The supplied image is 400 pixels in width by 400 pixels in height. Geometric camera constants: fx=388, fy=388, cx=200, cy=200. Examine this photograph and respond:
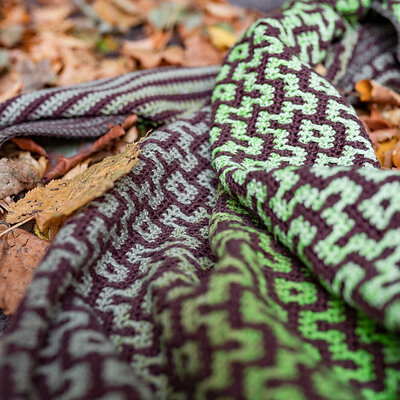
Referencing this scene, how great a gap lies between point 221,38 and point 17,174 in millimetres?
1147

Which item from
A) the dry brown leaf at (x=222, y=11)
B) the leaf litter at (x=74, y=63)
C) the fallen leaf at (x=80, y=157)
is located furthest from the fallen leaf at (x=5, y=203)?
the dry brown leaf at (x=222, y=11)

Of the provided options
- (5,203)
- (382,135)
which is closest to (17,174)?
(5,203)

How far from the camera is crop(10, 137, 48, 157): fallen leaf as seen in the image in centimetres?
116

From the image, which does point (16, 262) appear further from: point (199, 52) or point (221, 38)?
point (221, 38)

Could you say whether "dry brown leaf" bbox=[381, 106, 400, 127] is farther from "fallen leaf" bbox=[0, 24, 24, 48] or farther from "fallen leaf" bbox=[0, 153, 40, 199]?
"fallen leaf" bbox=[0, 24, 24, 48]

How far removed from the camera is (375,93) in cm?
128

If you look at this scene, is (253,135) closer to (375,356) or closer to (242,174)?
(242,174)

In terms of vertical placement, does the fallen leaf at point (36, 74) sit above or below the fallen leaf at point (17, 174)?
above

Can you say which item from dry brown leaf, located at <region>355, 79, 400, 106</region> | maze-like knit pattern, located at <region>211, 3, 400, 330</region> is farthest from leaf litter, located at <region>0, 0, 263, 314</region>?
dry brown leaf, located at <region>355, 79, 400, 106</region>

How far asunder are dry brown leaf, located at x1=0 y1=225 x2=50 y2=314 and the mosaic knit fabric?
14cm

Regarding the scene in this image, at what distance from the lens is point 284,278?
2.62ft

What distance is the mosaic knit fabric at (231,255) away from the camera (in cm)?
60

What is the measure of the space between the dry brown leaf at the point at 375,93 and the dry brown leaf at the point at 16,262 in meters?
1.10

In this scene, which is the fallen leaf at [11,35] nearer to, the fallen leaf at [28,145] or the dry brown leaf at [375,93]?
the fallen leaf at [28,145]
